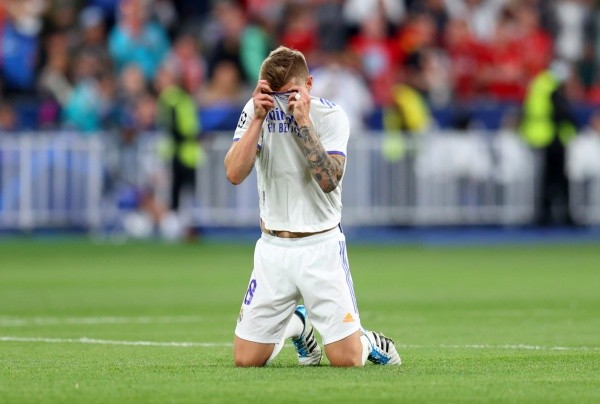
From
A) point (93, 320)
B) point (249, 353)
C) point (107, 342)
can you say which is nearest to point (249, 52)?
point (93, 320)

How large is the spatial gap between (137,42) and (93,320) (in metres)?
14.7

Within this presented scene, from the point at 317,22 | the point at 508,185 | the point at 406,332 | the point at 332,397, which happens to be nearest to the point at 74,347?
the point at 406,332

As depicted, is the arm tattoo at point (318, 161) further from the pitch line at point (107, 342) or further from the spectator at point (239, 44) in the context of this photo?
the spectator at point (239, 44)

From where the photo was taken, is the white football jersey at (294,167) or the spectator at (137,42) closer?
the white football jersey at (294,167)

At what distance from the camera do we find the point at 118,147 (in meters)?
25.8

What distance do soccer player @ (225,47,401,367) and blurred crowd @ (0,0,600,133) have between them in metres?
16.3

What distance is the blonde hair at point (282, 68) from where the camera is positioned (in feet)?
31.3

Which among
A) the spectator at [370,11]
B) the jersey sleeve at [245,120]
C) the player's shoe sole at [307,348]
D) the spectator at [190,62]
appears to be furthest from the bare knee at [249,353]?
the spectator at [370,11]

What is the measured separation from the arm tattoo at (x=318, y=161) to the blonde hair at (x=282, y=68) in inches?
13.9

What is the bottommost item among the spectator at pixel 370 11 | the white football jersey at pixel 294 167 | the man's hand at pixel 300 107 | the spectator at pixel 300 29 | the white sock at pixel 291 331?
the white sock at pixel 291 331

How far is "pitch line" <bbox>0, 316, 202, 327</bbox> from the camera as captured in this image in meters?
13.4

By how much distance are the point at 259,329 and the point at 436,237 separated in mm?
17280

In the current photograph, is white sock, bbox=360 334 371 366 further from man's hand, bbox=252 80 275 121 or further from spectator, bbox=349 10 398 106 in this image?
spectator, bbox=349 10 398 106

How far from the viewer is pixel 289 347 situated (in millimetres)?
11664
